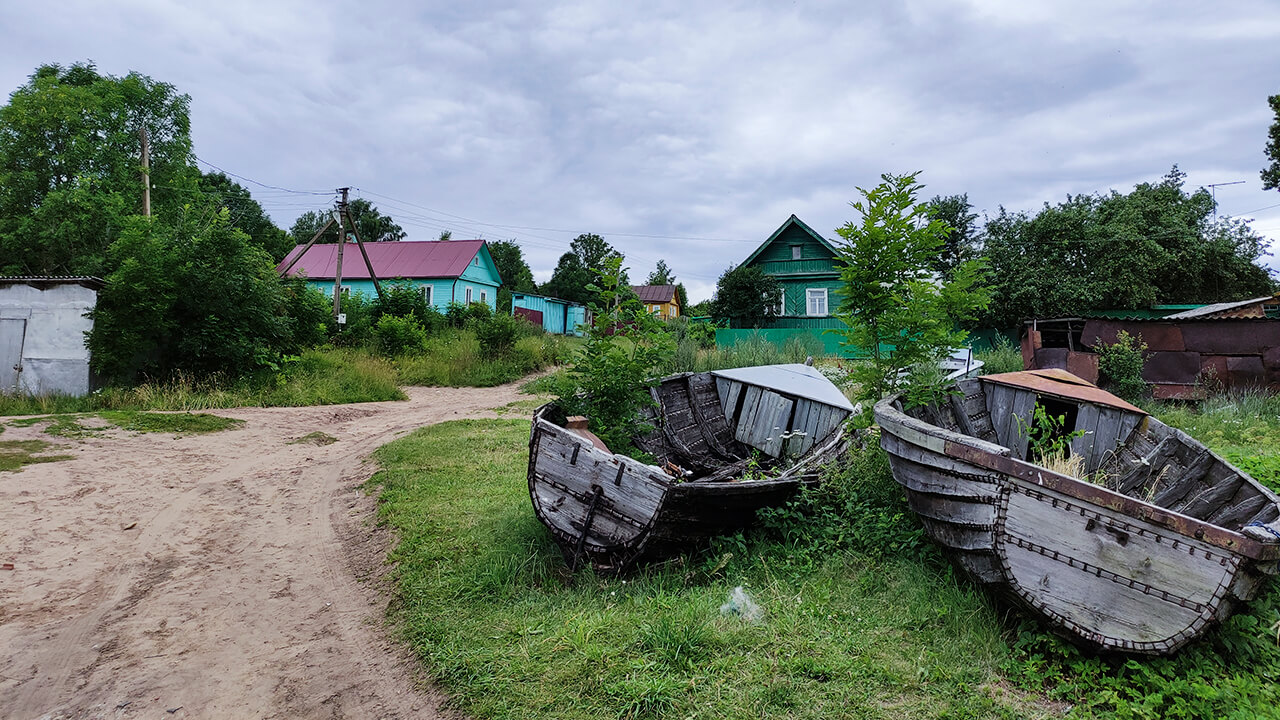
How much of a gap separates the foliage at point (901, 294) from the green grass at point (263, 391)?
1154 cm

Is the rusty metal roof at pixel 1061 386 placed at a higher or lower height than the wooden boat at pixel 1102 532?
higher

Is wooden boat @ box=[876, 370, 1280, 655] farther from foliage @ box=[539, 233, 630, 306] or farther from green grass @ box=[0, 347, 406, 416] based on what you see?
foliage @ box=[539, 233, 630, 306]

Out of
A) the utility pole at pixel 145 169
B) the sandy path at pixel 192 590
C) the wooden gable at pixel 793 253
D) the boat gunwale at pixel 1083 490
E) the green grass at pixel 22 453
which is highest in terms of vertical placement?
the utility pole at pixel 145 169

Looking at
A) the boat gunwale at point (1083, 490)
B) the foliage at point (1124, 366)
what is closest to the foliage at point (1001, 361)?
the foliage at point (1124, 366)

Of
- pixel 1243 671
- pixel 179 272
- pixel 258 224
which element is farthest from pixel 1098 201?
pixel 258 224

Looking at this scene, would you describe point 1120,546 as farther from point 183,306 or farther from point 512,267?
point 512,267

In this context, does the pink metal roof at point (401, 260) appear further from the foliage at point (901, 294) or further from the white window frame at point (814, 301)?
the foliage at point (901, 294)

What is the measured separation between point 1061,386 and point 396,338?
1737 centimetres

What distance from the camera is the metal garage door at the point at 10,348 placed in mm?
11484

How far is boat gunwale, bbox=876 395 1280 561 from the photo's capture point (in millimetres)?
2549

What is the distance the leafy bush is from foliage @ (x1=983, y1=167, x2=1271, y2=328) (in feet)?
64.0

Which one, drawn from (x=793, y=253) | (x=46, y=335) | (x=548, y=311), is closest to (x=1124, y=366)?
(x=793, y=253)

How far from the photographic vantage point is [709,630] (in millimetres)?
3449

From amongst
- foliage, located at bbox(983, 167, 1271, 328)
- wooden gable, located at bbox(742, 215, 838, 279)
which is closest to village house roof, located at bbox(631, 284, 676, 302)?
wooden gable, located at bbox(742, 215, 838, 279)
